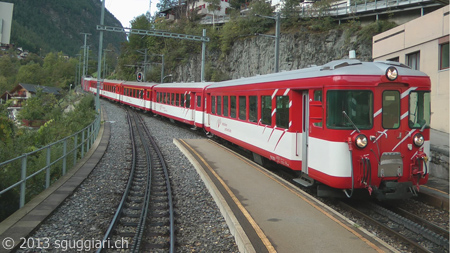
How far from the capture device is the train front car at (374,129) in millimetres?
7340

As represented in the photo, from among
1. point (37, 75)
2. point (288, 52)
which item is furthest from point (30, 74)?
point (288, 52)

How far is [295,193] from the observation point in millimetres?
8695

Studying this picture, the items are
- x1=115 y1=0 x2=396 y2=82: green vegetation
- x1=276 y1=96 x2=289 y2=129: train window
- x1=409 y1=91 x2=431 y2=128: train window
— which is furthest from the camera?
x1=115 y1=0 x2=396 y2=82: green vegetation

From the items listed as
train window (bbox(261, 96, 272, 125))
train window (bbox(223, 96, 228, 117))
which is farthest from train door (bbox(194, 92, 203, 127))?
train window (bbox(261, 96, 272, 125))

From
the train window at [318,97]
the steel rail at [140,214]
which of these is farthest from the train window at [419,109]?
the steel rail at [140,214]

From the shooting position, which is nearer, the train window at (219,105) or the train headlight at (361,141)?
the train headlight at (361,141)

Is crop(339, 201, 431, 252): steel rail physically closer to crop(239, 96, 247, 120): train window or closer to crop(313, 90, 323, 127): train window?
crop(313, 90, 323, 127): train window

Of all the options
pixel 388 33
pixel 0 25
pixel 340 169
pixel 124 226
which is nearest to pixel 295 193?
pixel 340 169

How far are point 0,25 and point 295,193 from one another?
7229mm

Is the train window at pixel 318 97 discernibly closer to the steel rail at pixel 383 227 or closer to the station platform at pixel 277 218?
the station platform at pixel 277 218

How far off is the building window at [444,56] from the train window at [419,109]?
912cm

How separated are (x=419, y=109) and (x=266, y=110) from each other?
13.9ft

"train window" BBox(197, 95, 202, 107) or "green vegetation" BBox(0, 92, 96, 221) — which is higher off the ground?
"train window" BBox(197, 95, 202, 107)

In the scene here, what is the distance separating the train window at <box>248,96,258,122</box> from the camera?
11.8m
